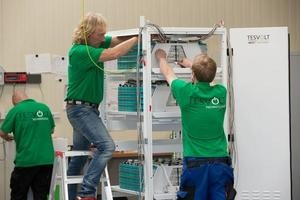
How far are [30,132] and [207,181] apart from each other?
2.74 m

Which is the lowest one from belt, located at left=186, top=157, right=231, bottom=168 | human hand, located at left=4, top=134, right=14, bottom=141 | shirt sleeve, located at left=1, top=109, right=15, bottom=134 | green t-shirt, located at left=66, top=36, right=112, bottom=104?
belt, located at left=186, top=157, right=231, bottom=168

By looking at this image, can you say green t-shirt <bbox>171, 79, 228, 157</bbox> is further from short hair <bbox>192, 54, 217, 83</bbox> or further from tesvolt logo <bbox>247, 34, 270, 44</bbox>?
tesvolt logo <bbox>247, 34, 270, 44</bbox>

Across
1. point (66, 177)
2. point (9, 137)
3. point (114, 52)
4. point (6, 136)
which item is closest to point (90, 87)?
point (114, 52)

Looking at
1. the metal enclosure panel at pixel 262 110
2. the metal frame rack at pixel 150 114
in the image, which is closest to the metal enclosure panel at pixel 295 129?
the metal enclosure panel at pixel 262 110

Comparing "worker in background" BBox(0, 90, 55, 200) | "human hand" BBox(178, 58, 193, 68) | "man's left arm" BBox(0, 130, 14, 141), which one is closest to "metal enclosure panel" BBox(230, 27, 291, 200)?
"human hand" BBox(178, 58, 193, 68)

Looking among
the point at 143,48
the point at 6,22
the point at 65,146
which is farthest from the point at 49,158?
the point at 143,48

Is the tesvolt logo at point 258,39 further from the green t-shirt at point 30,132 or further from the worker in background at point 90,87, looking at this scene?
the green t-shirt at point 30,132

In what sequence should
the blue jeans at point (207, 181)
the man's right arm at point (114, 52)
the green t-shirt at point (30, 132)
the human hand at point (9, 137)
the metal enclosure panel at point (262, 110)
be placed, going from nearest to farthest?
the blue jeans at point (207, 181)
the man's right arm at point (114, 52)
the metal enclosure panel at point (262, 110)
the green t-shirt at point (30, 132)
the human hand at point (9, 137)

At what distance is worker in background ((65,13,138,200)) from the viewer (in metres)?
4.29

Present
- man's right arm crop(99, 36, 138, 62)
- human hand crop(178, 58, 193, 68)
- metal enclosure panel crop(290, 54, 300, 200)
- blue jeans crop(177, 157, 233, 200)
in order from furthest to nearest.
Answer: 1. metal enclosure panel crop(290, 54, 300, 200)
2. human hand crop(178, 58, 193, 68)
3. man's right arm crop(99, 36, 138, 62)
4. blue jeans crop(177, 157, 233, 200)

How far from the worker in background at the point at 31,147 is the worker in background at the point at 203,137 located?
250 cm

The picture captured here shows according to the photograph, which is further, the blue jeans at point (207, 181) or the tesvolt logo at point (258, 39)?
the tesvolt logo at point (258, 39)

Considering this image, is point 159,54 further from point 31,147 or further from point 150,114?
point 31,147

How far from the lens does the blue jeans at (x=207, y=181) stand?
404cm
